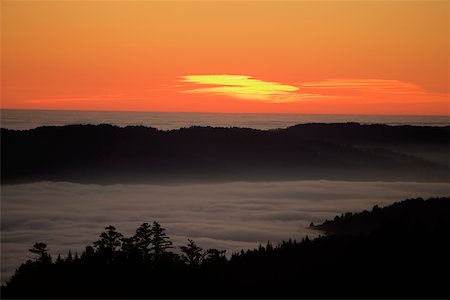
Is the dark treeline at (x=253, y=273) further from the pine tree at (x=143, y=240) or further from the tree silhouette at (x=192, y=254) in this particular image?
the tree silhouette at (x=192, y=254)

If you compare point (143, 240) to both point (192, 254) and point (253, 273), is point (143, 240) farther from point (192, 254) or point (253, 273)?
point (253, 273)

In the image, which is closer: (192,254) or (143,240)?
(192,254)

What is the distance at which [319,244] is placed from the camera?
115 m

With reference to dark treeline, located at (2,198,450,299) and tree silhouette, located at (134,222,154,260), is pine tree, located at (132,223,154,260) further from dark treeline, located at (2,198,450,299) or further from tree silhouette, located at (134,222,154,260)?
dark treeline, located at (2,198,450,299)

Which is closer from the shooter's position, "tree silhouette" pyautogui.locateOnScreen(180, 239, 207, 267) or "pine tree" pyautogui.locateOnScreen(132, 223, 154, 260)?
"tree silhouette" pyautogui.locateOnScreen(180, 239, 207, 267)

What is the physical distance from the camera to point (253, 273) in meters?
95.4

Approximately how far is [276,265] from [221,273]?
1869 cm

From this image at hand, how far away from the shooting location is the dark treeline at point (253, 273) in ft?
258

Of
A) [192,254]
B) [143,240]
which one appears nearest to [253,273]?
[192,254]

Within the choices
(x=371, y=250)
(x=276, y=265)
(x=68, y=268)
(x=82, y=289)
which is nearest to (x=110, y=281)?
(x=82, y=289)

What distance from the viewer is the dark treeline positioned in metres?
78.6

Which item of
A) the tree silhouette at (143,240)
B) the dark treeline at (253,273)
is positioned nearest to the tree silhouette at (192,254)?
the dark treeline at (253,273)

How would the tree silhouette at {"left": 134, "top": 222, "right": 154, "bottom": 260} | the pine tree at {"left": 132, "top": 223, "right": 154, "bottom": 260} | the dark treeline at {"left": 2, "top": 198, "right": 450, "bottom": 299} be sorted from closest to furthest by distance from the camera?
the dark treeline at {"left": 2, "top": 198, "right": 450, "bottom": 299} < the tree silhouette at {"left": 134, "top": 222, "right": 154, "bottom": 260} < the pine tree at {"left": 132, "top": 223, "right": 154, "bottom": 260}

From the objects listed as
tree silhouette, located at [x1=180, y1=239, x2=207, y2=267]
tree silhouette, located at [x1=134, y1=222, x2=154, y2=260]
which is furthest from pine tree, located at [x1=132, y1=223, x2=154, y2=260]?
tree silhouette, located at [x1=180, y1=239, x2=207, y2=267]
